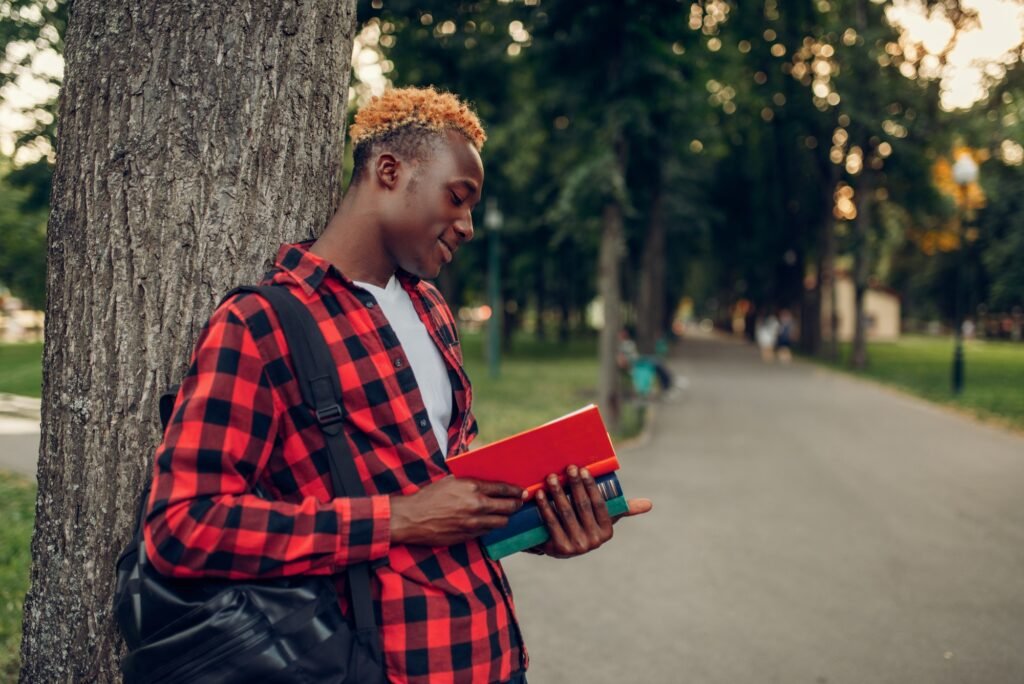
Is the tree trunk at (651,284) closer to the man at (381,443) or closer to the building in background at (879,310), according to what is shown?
the man at (381,443)

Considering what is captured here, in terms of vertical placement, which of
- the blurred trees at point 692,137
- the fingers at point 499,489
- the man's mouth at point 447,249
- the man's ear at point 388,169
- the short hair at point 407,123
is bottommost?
the fingers at point 499,489

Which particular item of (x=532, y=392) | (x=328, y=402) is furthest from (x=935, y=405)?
(x=328, y=402)

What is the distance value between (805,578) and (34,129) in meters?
7.31

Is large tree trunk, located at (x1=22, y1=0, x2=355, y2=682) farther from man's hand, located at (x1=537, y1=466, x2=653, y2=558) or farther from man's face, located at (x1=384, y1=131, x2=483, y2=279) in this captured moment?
man's hand, located at (x1=537, y1=466, x2=653, y2=558)

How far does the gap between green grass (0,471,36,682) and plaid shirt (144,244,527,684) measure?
2.76m

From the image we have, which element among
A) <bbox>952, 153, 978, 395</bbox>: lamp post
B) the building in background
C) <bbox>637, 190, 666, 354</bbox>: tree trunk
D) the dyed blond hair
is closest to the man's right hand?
the dyed blond hair

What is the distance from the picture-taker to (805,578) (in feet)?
18.4

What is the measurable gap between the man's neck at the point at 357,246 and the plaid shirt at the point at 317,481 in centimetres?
5

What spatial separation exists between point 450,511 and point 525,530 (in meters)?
0.23

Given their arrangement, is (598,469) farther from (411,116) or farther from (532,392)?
(532,392)

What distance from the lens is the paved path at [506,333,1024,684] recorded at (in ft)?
14.0

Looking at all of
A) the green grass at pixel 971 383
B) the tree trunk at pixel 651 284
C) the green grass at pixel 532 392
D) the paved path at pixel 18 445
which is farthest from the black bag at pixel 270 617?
the tree trunk at pixel 651 284

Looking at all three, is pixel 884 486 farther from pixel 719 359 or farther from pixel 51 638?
pixel 719 359

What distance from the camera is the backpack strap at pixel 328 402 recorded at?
1530 mm
